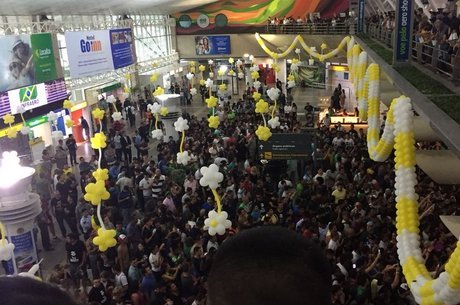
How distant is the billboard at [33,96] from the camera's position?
663 inches

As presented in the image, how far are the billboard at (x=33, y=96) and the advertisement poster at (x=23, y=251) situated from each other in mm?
9796

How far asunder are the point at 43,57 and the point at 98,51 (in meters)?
3.38

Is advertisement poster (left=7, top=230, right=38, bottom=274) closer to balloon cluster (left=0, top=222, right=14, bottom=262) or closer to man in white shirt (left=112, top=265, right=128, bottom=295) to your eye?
balloon cluster (left=0, top=222, right=14, bottom=262)

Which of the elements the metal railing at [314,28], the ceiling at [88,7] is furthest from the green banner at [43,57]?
the metal railing at [314,28]

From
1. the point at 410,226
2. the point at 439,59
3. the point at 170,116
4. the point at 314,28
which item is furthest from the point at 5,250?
the point at 314,28

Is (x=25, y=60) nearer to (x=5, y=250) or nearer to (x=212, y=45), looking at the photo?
(x=5, y=250)

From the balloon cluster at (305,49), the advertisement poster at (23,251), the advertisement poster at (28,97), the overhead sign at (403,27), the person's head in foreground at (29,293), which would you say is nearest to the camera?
the person's head in foreground at (29,293)

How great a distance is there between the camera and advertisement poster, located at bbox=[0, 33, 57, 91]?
16828 mm

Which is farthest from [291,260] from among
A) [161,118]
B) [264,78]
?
[264,78]

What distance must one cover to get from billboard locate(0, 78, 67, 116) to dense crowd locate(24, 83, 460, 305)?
529cm

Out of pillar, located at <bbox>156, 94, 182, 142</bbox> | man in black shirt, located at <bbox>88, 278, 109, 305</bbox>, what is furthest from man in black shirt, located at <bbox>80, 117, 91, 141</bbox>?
man in black shirt, located at <bbox>88, 278, 109, 305</bbox>

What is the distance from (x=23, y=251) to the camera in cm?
808

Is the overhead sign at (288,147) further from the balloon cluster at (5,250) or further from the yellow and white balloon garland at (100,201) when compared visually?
the balloon cluster at (5,250)

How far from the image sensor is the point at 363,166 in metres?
11.4
